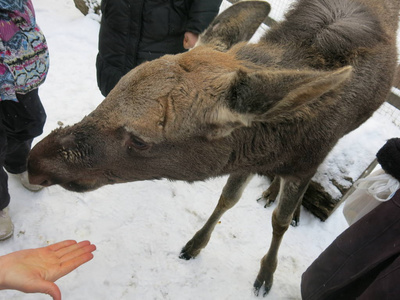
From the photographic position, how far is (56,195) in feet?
12.7

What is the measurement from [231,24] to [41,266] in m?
2.17

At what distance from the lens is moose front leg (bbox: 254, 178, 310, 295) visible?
3021 millimetres

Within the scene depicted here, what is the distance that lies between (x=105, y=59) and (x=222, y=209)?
2072 mm

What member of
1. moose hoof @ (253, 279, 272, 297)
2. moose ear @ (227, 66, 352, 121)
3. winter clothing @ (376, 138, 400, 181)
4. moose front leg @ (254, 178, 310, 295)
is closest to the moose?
moose ear @ (227, 66, 352, 121)

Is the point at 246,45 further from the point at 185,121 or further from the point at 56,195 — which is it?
the point at 56,195

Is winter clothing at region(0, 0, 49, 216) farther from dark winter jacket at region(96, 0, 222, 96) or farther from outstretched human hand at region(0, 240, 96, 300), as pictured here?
outstretched human hand at region(0, 240, 96, 300)

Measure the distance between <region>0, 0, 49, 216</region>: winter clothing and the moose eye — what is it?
1240 mm

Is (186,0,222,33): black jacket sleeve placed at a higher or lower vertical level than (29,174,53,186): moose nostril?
higher

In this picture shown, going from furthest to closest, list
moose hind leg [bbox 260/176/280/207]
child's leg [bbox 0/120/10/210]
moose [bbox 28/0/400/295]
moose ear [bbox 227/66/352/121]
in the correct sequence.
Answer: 1. moose hind leg [bbox 260/176/280/207]
2. child's leg [bbox 0/120/10/210]
3. moose [bbox 28/0/400/295]
4. moose ear [bbox 227/66/352/121]

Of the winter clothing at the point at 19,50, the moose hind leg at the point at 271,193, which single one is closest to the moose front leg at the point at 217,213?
the moose hind leg at the point at 271,193

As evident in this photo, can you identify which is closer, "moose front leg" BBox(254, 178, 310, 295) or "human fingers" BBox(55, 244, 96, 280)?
"human fingers" BBox(55, 244, 96, 280)

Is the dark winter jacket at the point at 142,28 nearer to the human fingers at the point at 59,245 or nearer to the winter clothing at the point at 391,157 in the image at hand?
the human fingers at the point at 59,245

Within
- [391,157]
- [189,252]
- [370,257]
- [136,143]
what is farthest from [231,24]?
[189,252]

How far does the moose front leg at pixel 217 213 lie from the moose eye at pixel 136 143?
5.42 ft
